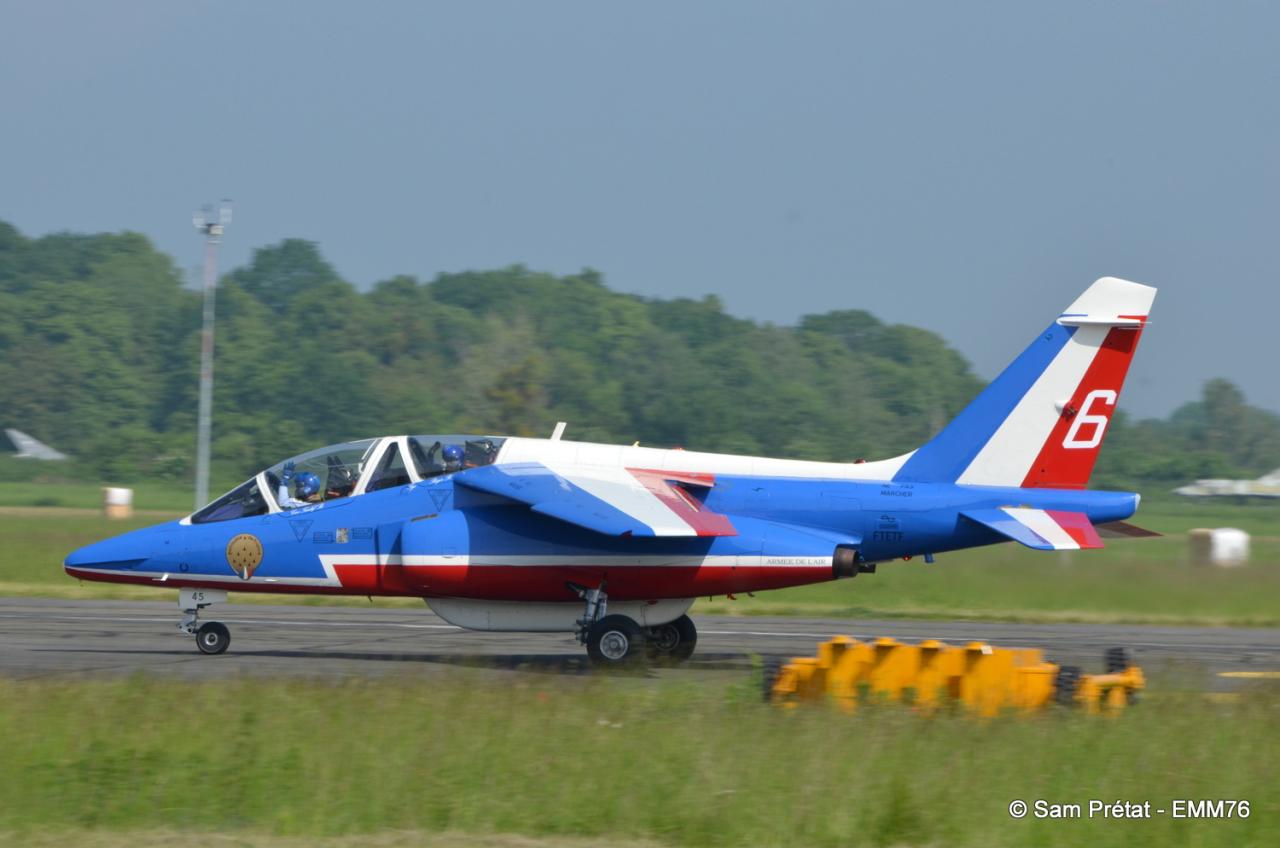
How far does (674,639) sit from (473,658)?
2339 mm

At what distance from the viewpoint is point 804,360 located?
276 feet

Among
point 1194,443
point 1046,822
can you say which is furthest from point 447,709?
point 1194,443

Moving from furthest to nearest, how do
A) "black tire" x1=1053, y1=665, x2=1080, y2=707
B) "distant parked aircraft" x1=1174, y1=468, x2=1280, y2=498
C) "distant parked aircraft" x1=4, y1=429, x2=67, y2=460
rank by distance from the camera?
"distant parked aircraft" x1=4, y1=429, x2=67, y2=460, "distant parked aircraft" x1=1174, y1=468, x2=1280, y2=498, "black tire" x1=1053, y1=665, x2=1080, y2=707

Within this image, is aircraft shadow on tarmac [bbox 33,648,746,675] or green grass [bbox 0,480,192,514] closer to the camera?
aircraft shadow on tarmac [bbox 33,648,746,675]

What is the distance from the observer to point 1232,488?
209 feet

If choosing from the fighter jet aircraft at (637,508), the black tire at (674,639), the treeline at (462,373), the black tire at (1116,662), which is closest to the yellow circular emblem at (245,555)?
the fighter jet aircraft at (637,508)

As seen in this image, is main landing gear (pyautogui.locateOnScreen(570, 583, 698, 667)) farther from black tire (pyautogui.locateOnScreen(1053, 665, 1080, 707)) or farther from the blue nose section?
the blue nose section

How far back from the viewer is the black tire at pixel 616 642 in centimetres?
1516

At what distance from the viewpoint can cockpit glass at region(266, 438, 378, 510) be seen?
637 inches

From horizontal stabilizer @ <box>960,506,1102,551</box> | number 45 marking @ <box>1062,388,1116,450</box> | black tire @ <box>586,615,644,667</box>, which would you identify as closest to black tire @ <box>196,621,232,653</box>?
black tire @ <box>586,615,644,667</box>

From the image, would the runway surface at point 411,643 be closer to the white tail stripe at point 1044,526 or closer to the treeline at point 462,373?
the white tail stripe at point 1044,526

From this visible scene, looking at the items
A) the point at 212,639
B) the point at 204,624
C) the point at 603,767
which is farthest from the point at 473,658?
the point at 603,767

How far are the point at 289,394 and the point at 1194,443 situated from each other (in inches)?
2101

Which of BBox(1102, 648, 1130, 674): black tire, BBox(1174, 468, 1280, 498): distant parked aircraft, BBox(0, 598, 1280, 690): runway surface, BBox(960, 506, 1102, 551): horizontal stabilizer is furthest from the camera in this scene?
BBox(1174, 468, 1280, 498): distant parked aircraft
